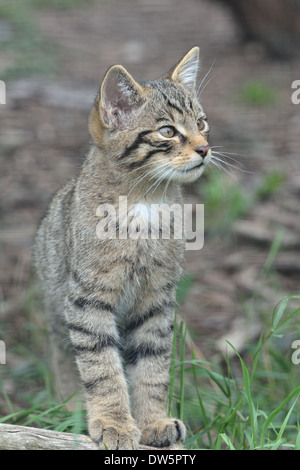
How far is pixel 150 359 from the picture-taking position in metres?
4.12

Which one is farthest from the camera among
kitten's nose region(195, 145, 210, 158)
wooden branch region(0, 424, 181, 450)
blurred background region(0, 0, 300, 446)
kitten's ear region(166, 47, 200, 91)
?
blurred background region(0, 0, 300, 446)

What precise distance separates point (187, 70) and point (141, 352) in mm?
1691

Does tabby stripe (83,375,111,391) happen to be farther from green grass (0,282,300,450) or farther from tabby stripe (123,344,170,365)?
tabby stripe (123,344,170,365)

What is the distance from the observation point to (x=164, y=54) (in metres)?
10.5

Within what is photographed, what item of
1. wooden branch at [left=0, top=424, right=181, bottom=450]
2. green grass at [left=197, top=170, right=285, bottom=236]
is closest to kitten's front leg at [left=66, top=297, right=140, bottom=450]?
wooden branch at [left=0, top=424, right=181, bottom=450]

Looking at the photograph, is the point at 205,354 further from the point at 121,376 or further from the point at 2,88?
the point at 2,88

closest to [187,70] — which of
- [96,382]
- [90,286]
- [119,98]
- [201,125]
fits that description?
[201,125]

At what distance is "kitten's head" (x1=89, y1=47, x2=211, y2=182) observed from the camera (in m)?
3.83

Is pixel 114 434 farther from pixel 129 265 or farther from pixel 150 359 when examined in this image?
pixel 129 265

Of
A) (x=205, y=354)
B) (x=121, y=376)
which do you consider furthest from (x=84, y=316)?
(x=205, y=354)

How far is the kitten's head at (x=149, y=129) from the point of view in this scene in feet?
12.6

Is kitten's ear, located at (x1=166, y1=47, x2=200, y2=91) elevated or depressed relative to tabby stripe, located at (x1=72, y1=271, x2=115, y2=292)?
elevated

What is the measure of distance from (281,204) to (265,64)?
334 cm

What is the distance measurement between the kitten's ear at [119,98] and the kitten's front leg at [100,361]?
99 cm
